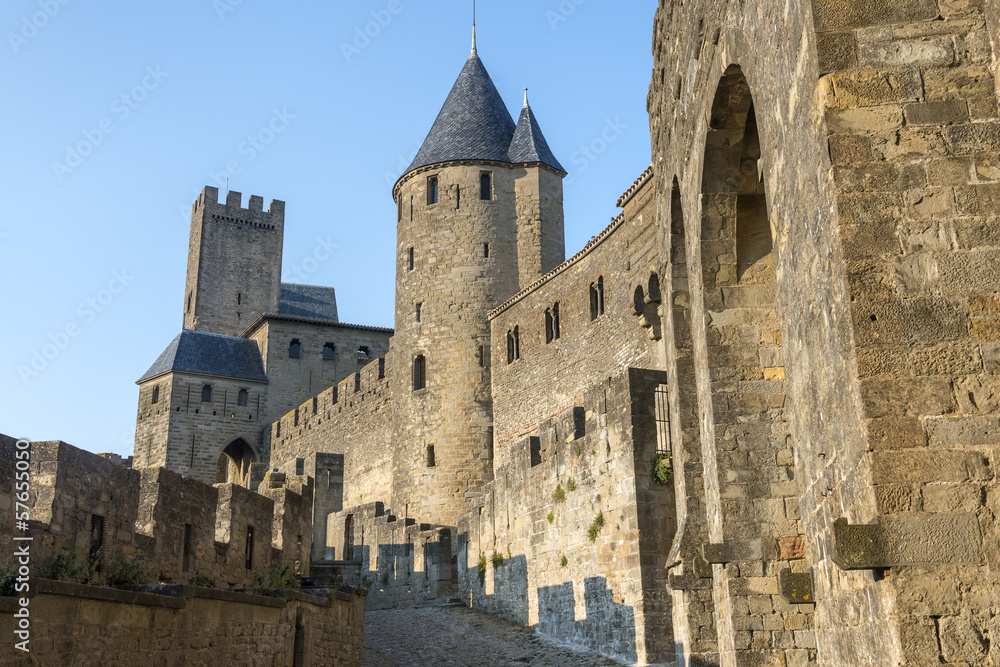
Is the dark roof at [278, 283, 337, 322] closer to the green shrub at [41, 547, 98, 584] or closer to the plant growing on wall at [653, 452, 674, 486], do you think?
the plant growing on wall at [653, 452, 674, 486]

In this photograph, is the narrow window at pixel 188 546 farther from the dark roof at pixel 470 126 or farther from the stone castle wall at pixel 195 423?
the stone castle wall at pixel 195 423

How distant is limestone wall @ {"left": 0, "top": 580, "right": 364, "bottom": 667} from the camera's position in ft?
23.6

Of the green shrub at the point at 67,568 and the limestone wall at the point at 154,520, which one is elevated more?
the limestone wall at the point at 154,520

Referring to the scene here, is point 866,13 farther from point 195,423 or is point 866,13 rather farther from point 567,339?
point 195,423

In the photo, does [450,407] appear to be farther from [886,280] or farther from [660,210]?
[886,280]

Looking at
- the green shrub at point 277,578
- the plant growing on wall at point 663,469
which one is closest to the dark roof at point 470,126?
the green shrub at point 277,578

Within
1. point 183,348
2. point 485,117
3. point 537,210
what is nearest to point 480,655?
point 537,210

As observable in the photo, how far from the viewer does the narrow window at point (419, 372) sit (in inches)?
1089

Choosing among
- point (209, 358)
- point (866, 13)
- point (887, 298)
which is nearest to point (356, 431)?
point (209, 358)

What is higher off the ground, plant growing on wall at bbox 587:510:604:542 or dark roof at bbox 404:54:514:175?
dark roof at bbox 404:54:514:175

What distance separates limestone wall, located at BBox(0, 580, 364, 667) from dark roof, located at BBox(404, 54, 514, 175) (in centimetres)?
1764

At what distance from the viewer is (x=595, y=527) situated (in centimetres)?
1366

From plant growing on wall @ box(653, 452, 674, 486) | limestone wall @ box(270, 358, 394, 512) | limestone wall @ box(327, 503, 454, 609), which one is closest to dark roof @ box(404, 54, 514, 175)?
limestone wall @ box(270, 358, 394, 512)

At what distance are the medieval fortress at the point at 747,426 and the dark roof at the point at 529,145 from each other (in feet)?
17.3
